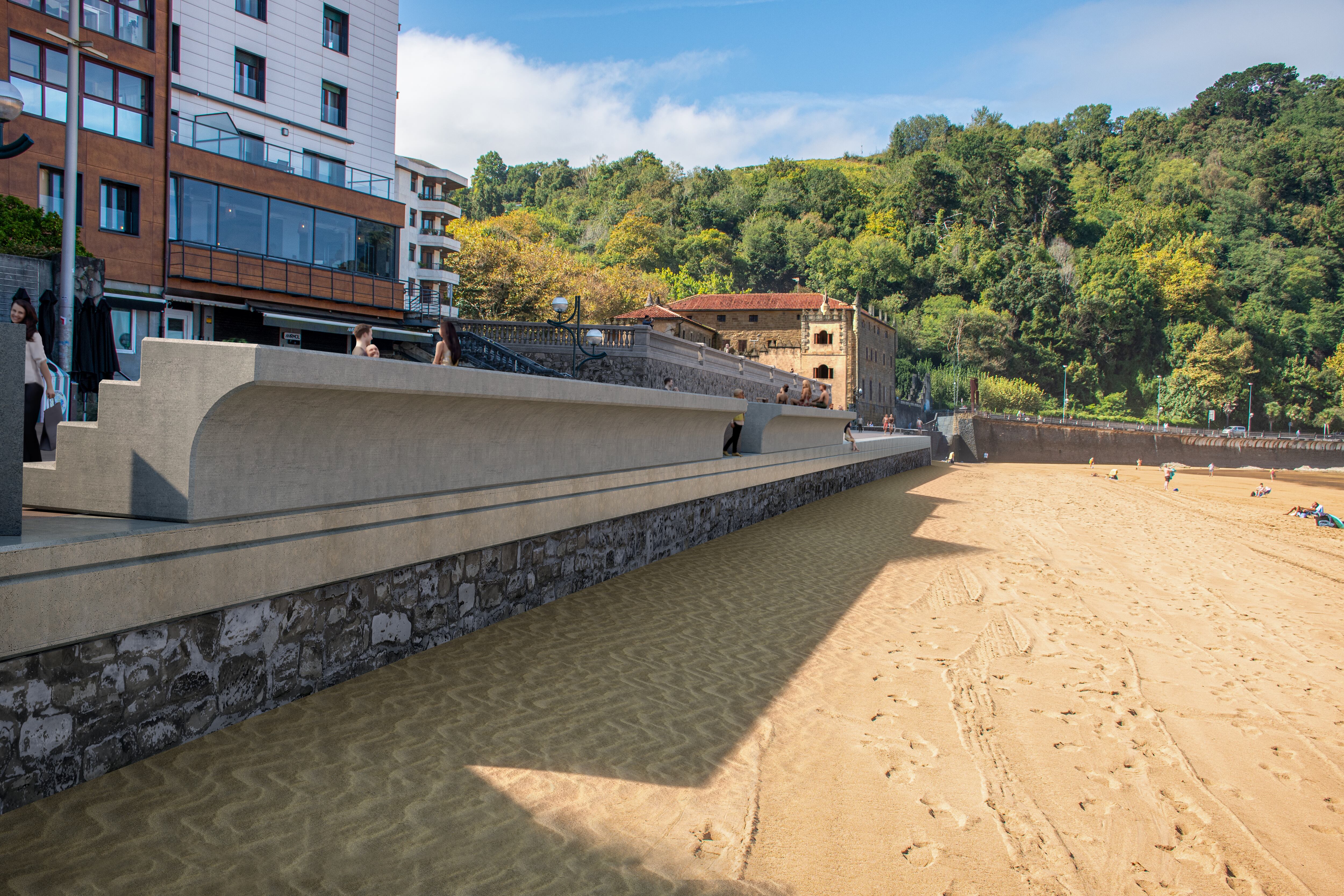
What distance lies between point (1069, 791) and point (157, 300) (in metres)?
22.8

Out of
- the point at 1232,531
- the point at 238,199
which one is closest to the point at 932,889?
the point at 1232,531

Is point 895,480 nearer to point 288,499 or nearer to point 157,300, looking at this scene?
point 157,300

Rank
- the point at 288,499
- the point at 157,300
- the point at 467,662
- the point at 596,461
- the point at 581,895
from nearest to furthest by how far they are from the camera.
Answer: the point at 581,895
the point at 288,499
the point at 467,662
the point at 596,461
the point at 157,300

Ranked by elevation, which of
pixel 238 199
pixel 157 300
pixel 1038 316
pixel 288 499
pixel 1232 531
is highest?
pixel 1038 316

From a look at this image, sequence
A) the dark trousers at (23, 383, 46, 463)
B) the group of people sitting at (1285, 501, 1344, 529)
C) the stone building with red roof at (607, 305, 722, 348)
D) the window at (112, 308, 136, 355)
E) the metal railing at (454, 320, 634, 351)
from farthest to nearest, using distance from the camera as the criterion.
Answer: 1. the stone building with red roof at (607, 305, 722, 348)
2. the metal railing at (454, 320, 634, 351)
3. the group of people sitting at (1285, 501, 1344, 529)
4. the window at (112, 308, 136, 355)
5. the dark trousers at (23, 383, 46, 463)

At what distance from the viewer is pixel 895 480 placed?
2844cm

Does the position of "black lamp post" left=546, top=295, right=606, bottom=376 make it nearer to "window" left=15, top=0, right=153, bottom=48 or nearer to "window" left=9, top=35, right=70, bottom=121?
"window" left=15, top=0, right=153, bottom=48

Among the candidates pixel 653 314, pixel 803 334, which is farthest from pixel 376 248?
pixel 803 334

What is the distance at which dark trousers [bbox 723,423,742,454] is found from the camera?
14.2 m

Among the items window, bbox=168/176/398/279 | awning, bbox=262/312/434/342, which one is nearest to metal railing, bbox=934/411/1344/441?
awning, bbox=262/312/434/342

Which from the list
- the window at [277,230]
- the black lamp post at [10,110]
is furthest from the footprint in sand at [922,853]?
the window at [277,230]

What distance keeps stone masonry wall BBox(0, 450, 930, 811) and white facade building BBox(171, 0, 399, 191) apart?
21.4 m

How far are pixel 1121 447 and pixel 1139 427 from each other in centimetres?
460

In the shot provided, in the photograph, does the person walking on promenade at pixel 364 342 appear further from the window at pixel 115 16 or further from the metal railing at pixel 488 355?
the metal railing at pixel 488 355
